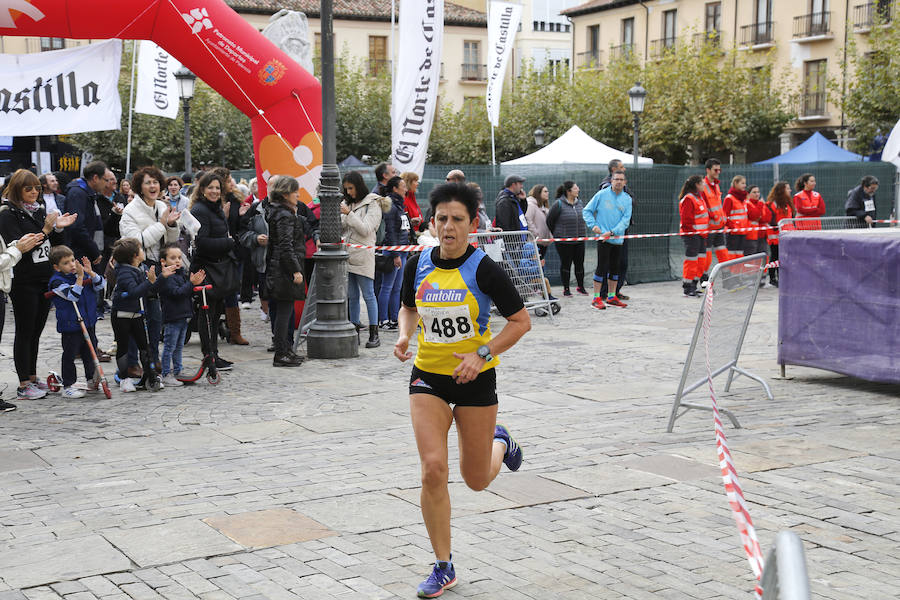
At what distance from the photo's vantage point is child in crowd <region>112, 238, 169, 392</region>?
8.59 meters

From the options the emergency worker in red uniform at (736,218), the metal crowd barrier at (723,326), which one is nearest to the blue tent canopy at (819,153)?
the emergency worker in red uniform at (736,218)

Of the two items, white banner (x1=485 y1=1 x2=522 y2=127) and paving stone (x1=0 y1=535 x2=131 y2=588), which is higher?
white banner (x1=485 y1=1 x2=522 y2=127)

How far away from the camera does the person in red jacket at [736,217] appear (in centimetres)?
1666

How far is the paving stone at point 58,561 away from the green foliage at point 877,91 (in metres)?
30.8

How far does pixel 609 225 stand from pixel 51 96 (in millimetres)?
8322

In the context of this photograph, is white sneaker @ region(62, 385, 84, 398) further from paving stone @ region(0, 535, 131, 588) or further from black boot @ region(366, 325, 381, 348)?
paving stone @ region(0, 535, 131, 588)

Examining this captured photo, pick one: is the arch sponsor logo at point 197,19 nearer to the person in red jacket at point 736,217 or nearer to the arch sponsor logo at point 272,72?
the arch sponsor logo at point 272,72

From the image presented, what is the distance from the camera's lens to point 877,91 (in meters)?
31.5

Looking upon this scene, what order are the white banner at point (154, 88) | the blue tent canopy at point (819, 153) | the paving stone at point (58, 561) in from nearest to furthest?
the paving stone at point (58, 561) < the white banner at point (154, 88) < the blue tent canopy at point (819, 153)

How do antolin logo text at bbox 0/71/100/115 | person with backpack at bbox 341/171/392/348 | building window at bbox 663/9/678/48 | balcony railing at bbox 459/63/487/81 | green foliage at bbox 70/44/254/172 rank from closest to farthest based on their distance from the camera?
antolin logo text at bbox 0/71/100/115, person with backpack at bbox 341/171/392/348, green foliage at bbox 70/44/254/172, building window at bbox 663/9/678/48, balcony railing at bbox 459/63/487/81

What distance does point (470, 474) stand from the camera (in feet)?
14.8

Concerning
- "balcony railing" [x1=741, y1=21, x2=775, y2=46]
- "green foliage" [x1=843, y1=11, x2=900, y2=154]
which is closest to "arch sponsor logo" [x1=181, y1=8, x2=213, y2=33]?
"green foliage" [x1=843, y1=11, x2=900, y2=154]

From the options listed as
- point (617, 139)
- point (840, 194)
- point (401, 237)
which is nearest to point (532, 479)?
point (401, 237)

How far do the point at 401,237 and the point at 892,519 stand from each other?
26.0 feet
